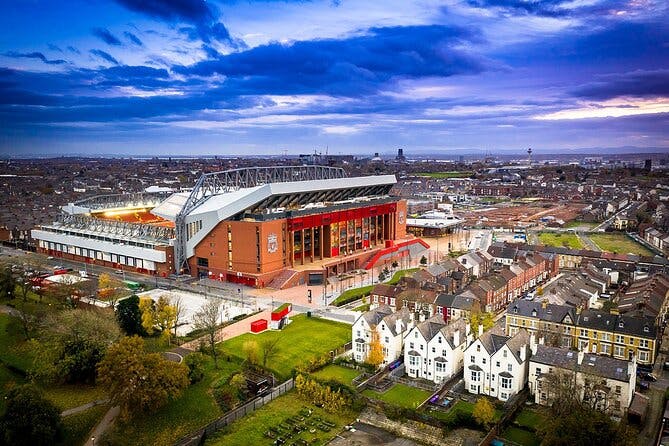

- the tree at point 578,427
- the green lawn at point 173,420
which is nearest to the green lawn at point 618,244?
the tree at point 578,427

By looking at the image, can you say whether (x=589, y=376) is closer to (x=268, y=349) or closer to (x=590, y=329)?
(x=590, y=329)

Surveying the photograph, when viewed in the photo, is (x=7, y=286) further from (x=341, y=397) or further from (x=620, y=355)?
(x=620, y=355)

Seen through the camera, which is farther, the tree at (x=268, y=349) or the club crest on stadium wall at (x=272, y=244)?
the club crest on stadium wall at (x=272, y=244)

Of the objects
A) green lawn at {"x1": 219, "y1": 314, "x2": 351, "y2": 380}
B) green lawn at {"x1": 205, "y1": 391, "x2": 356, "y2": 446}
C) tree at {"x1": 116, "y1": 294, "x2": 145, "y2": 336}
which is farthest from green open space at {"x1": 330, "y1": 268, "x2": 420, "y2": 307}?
green lawn at {"x1": 205, "y1": 391, "x2": 356, "y2": 446}

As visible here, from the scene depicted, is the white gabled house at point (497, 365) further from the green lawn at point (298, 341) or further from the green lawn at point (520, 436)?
the green lawn at point (298, 341)

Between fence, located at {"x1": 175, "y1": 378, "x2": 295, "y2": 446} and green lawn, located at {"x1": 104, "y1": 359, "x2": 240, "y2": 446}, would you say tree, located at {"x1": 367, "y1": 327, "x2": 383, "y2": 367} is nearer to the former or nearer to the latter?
fence, located at {"x1": 175, "y1": 378, "x2": 295, "y2": 446}

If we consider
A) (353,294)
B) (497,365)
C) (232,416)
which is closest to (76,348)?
(232,416)
